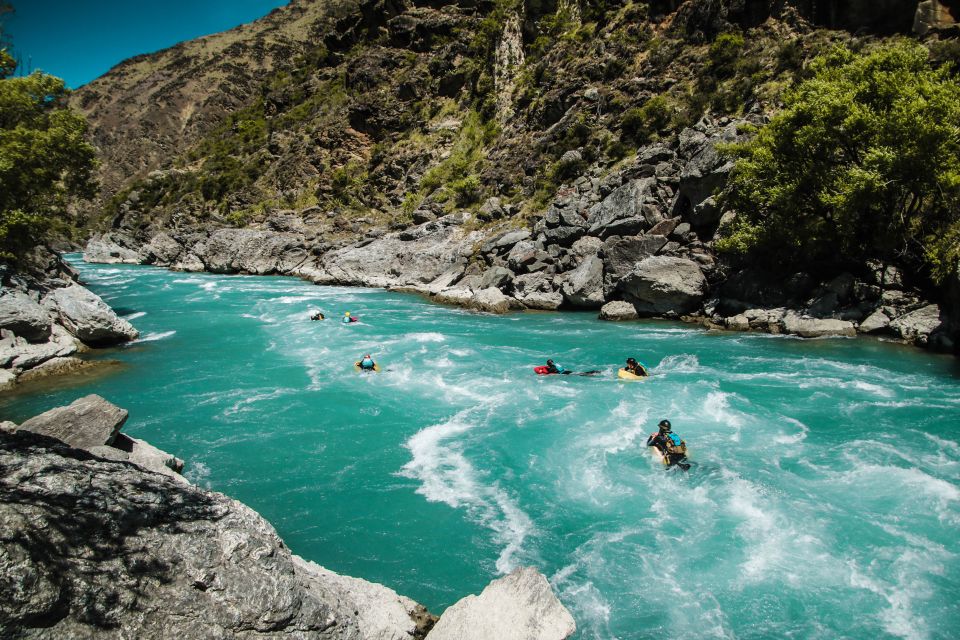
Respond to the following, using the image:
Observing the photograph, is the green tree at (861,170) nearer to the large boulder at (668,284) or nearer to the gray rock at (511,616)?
the large boulder at (668,284)

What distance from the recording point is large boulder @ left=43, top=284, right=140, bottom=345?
24141 millimetres

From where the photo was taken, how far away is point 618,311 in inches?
1165

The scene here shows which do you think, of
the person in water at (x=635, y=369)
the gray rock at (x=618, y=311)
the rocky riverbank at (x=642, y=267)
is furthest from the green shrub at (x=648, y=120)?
the person in water at (x=635, y=369)

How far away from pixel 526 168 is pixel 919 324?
37041 mm

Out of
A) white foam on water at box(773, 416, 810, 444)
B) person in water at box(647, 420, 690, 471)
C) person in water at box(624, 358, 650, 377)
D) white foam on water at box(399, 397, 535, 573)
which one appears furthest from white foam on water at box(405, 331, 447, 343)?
white foam on water at box(773, 416, 810, 444)

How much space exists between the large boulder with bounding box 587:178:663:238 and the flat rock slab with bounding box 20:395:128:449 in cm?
2928

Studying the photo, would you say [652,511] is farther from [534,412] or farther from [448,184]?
[448,184]

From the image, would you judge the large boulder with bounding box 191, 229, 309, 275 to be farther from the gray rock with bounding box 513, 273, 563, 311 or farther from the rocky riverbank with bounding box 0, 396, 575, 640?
the rocky riverbank with bounding box 0, 396, 575, 640

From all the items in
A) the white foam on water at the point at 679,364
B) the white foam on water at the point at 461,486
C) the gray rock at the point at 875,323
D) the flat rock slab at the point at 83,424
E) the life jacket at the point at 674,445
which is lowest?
the white foam on water at the point at 461,486

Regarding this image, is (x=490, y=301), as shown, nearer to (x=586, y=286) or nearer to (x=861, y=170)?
(x=586, y=286)

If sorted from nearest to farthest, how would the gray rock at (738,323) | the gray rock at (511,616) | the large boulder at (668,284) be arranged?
the gray rock at (511,616)
the gray rock at (738,323)
the large boulder at (668,284)

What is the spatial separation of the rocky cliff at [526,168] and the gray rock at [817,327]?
0.09 m

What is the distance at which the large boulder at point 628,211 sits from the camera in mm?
33438

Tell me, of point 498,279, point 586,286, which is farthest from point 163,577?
point 498,279
